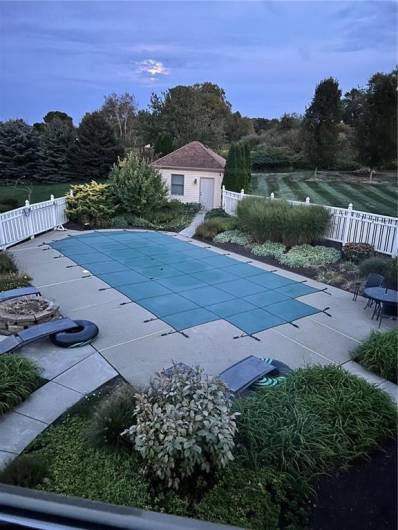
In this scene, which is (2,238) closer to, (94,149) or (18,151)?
(94,149)

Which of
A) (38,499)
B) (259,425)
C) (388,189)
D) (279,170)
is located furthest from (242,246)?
(279,170)

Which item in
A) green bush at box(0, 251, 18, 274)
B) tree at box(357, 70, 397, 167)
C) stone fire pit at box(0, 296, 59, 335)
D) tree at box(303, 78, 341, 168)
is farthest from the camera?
tree at box(303, 78, 341, 168)

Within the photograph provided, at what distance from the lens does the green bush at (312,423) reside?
3.49m

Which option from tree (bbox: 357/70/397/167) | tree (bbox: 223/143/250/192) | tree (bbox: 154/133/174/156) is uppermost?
tree (bbox: 357/70/397/167)

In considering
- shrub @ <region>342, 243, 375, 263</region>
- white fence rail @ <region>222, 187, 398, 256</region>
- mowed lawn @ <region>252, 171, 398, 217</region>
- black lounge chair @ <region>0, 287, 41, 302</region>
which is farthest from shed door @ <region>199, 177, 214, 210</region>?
black lounge chair @ <region>0, 287, 41, 302</region>

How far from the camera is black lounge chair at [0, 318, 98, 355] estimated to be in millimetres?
5363

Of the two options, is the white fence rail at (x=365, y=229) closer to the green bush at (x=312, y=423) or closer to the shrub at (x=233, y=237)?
the shrub at (x=233, y=237)

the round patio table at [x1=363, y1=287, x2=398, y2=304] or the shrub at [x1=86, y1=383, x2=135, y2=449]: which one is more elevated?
the round patio table at [x1=363, y1=287, x2=398, y2=304]

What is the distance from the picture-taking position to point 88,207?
561 inches

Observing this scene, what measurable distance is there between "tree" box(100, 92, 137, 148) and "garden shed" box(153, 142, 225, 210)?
800 inches

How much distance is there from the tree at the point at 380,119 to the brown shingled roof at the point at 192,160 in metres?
10.2

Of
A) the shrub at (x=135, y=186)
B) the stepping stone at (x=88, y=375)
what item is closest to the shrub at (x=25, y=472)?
the stepping stone at (x=88, y=375)

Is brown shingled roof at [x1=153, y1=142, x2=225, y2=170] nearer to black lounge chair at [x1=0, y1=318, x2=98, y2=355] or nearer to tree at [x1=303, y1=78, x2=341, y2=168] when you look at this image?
tree at [x1=303, y1=78, x2=341, y2=168]

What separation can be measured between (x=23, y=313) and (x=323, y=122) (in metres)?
23.8
